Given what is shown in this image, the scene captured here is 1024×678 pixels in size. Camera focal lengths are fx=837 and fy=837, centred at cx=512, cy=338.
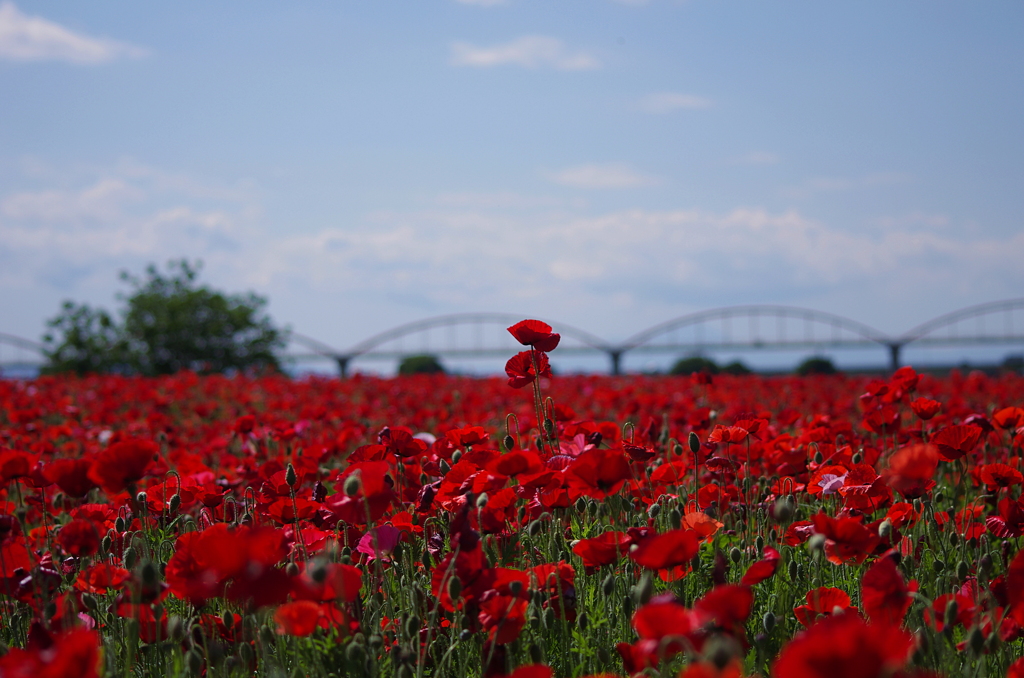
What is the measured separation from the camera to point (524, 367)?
8.05 feet

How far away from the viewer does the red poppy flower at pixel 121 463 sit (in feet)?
5.69

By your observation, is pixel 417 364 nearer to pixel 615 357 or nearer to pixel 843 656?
pixel 615 357

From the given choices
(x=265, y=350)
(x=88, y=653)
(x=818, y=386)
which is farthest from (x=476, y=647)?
(x=265, y=350)

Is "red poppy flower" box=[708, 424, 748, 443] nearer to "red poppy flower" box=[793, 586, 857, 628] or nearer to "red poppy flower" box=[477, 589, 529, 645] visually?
"red poppy flower" box=[793, 586, 857, 628]

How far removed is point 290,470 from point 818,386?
26.3 feet

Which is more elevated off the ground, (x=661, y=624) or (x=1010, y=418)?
(x=1010, y=418)

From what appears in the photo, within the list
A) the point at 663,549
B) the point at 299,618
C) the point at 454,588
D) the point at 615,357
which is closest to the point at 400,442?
the point at 454,588

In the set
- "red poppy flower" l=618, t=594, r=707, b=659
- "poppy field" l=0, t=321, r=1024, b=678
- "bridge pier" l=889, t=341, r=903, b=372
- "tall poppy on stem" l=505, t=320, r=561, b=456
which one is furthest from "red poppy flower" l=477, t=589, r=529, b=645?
"bridge pier" l=889, t=341, r=903, b=372

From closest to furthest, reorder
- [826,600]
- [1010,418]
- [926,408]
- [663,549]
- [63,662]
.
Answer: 1. [63,662]
2. [663,549]
3. [826,600]
4. [1010,418]
5. [926,408]

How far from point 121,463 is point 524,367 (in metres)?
1.12

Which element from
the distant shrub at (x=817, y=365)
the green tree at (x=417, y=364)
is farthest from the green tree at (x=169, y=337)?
the distant shrub at (x=817, y=365)

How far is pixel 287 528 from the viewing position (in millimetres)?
2057

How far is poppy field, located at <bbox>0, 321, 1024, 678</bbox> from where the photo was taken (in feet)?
4.33

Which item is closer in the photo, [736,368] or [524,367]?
[524,367]
